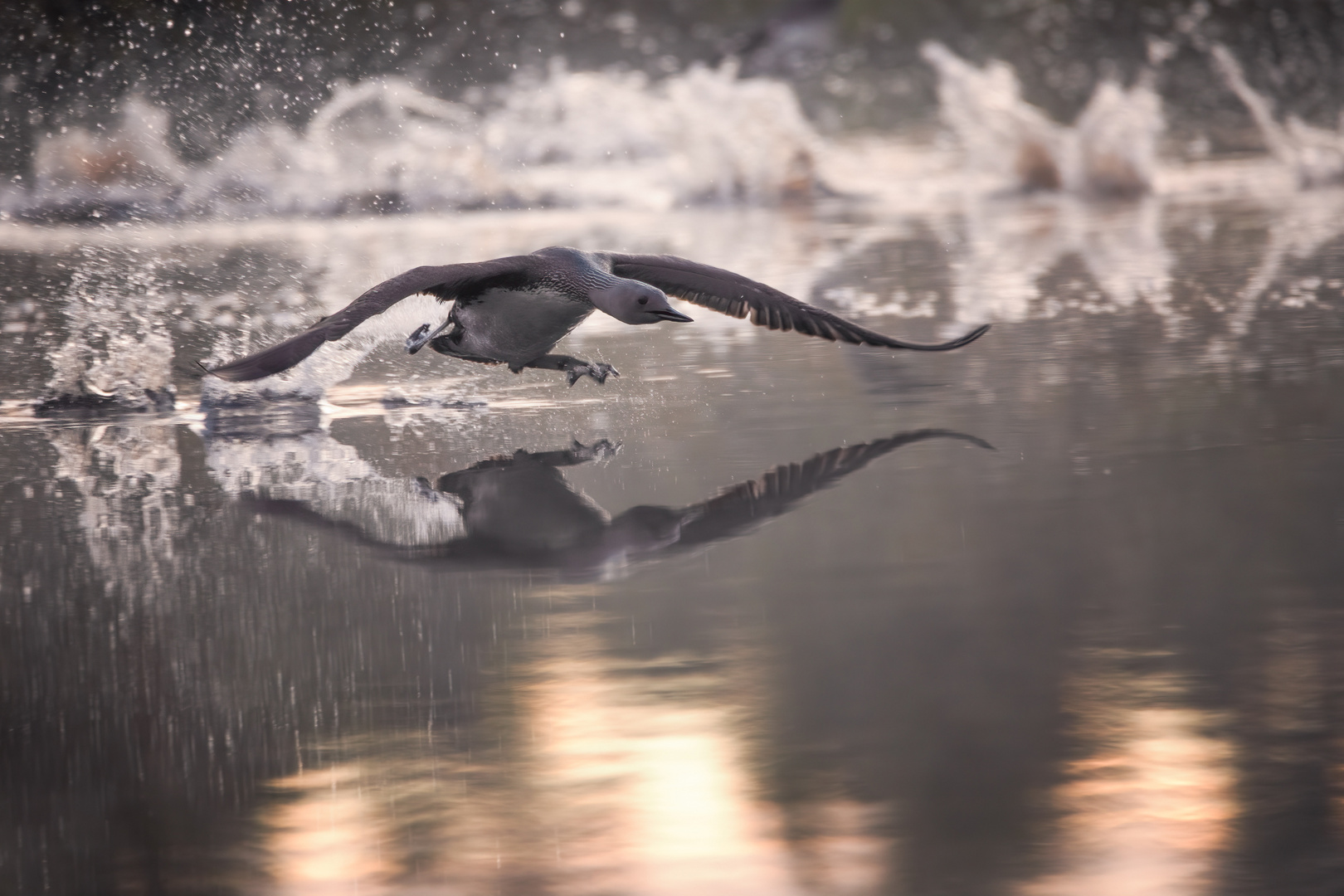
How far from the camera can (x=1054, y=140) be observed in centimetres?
1989

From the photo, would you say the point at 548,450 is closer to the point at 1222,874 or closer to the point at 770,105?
the point at 1222,874

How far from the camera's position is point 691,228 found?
1619cm

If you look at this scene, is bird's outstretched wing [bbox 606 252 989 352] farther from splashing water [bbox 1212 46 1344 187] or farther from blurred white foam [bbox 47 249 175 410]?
splashing water [bbox 1212 46 1344 187]

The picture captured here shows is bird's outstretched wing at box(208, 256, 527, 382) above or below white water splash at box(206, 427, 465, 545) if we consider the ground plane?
above

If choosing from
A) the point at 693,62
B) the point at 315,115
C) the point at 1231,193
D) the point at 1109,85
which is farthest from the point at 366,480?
the point at 693,62

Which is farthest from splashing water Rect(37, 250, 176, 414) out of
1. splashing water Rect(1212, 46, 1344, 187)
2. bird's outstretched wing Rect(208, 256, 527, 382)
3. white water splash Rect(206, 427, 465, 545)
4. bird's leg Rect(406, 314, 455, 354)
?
splashing water Rect(1212, 46, 1344, 187)

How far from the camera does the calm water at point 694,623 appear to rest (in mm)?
3076

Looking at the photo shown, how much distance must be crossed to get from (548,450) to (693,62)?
2159 cm

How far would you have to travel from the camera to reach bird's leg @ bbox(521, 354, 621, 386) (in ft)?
23.4

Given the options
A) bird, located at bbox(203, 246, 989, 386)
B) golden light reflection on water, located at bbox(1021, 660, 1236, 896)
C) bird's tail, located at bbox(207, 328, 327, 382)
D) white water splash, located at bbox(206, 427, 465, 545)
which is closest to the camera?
golden light reflection on water, located at bbox(1021, 660, 1236, 896)

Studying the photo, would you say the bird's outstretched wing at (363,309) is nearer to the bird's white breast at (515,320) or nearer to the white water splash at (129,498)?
the bird's white breast at (515,320)

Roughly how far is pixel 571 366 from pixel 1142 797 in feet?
14.4

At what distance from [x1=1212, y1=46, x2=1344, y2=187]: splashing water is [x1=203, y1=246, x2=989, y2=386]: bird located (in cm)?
1374

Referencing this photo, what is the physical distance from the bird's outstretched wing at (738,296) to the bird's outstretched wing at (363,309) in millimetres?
798
